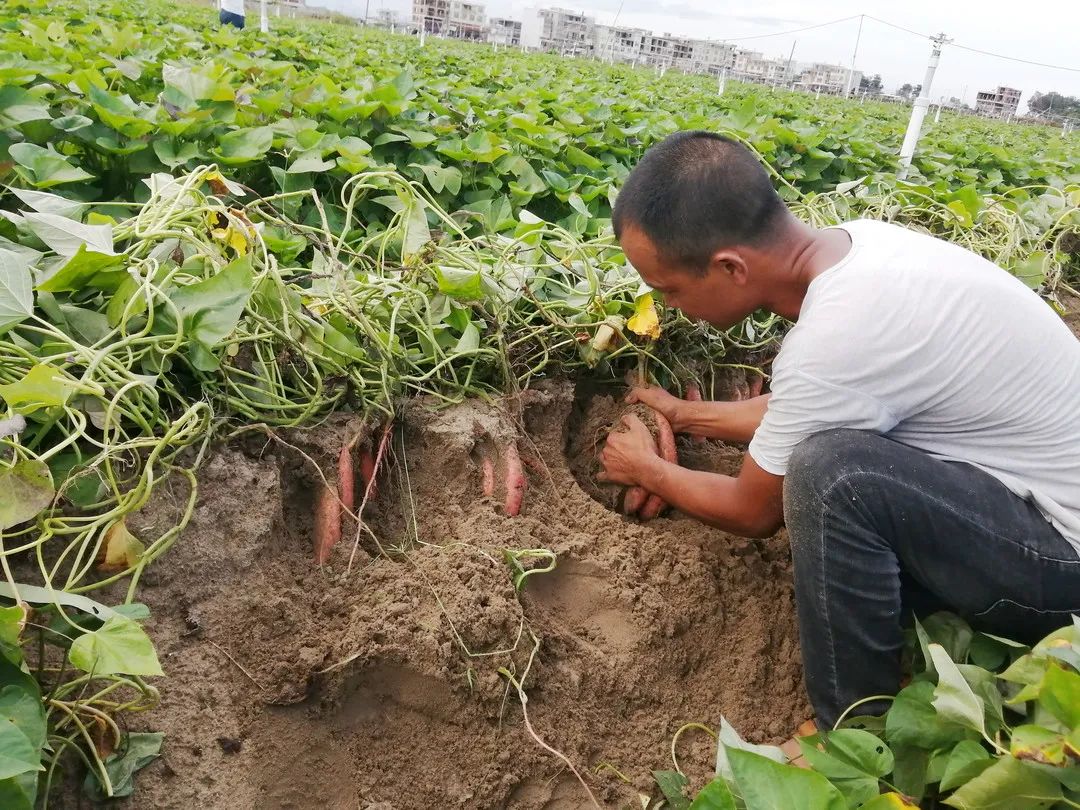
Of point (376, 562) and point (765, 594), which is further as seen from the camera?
point (765, 594)

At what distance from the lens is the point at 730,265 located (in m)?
1.63

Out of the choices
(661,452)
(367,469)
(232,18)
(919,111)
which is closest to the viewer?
(367,469)

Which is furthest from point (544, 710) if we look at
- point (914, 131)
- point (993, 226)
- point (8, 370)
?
point (914, 131)

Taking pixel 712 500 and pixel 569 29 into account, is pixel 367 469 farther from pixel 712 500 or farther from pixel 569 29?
pixel 569 29

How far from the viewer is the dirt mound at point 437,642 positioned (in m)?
1.49

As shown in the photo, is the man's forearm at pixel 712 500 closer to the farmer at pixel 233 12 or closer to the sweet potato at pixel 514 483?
the sweet potato at pixel 514 483

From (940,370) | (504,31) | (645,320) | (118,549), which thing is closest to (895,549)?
(940,370)

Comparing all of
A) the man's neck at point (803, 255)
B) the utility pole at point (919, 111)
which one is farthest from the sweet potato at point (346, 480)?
the utility pole at point (919, 111)

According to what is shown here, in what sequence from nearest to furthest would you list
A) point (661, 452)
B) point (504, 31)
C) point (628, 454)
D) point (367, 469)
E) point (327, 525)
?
point (327, 525)
point (367, 469)
point (628, 454)
point (661, 452)
point (504, 31)

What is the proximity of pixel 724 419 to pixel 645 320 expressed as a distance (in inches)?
13.3

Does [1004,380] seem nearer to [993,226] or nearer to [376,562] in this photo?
[376,562]

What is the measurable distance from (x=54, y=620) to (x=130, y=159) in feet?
6.03

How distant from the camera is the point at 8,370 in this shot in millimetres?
1534

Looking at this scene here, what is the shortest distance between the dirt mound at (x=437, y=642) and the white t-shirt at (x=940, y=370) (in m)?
0.53
